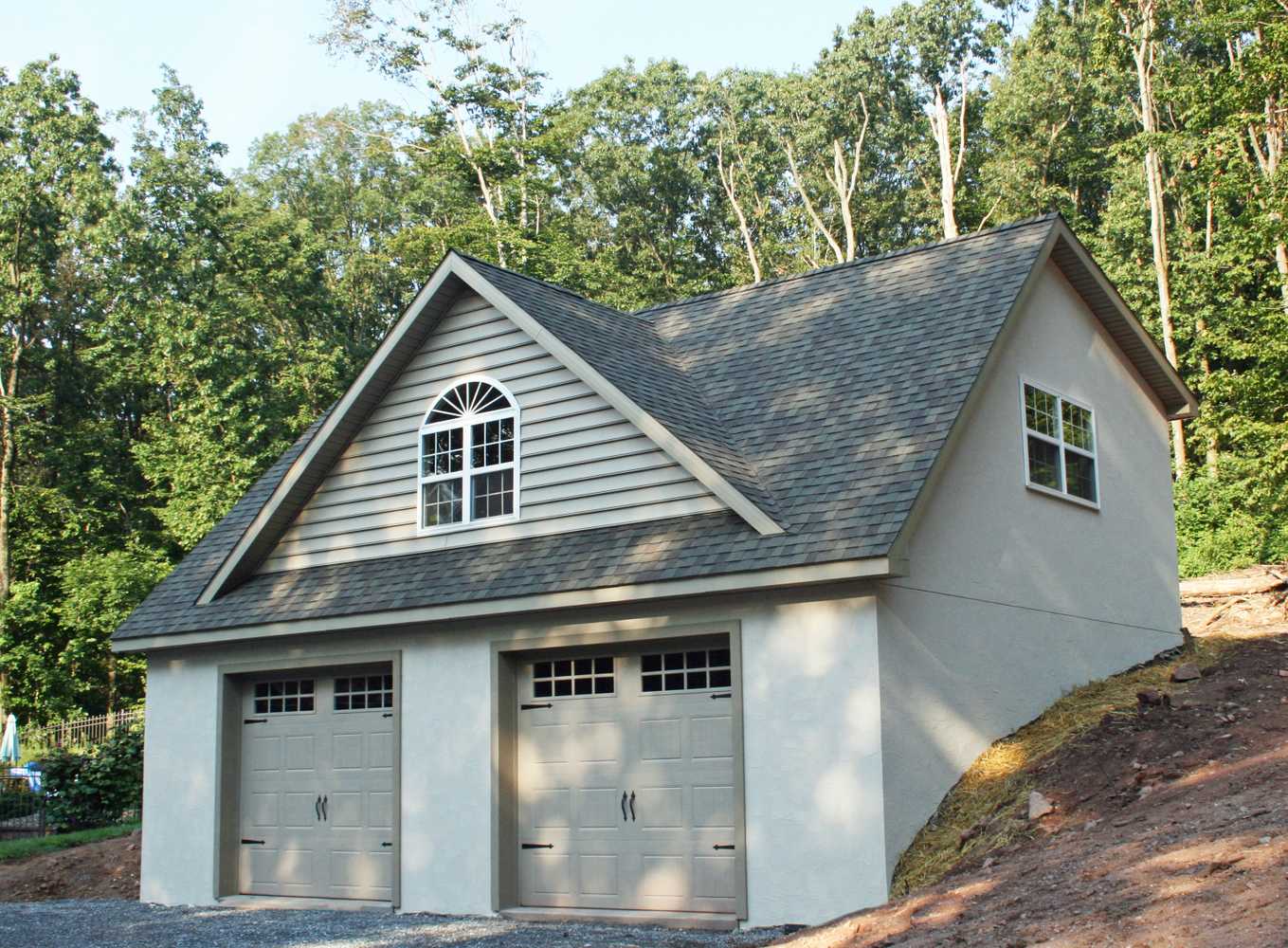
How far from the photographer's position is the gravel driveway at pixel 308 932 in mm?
10875

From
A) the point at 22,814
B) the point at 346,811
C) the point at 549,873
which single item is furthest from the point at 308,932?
the point at 22,814

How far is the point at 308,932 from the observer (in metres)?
11.9

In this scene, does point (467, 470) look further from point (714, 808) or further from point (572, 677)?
point (714, 808)

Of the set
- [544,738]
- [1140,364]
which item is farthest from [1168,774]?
[1140,364]

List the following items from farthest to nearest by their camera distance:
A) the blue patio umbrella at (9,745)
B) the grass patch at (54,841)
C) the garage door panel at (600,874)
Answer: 1. the blue patio umbrella at (9,745)
2. the grass patch at (54,841)
3. the garage door panel at (600,874)

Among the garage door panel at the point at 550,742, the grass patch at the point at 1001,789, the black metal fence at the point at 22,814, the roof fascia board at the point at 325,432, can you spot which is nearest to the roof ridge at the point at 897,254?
the roof fascia board at the point at 325,432

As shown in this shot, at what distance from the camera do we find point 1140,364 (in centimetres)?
1697

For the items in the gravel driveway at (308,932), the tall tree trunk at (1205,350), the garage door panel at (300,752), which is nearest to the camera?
the gravel driveway at (308,932)

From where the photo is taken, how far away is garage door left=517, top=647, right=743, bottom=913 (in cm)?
1203

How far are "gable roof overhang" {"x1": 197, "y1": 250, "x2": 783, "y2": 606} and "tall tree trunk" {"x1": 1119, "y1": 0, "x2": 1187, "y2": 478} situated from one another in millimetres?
21565

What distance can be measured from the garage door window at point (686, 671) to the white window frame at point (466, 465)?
2.34 meters

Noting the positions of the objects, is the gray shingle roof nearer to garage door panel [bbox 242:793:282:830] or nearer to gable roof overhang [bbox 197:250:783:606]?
gable roof overhang [bbox 197:250:783:606]

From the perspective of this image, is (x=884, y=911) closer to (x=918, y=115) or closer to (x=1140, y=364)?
(x=1140, y=364)

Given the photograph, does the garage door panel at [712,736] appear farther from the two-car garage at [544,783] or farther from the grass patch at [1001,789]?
the grass patch at [1001,789]
